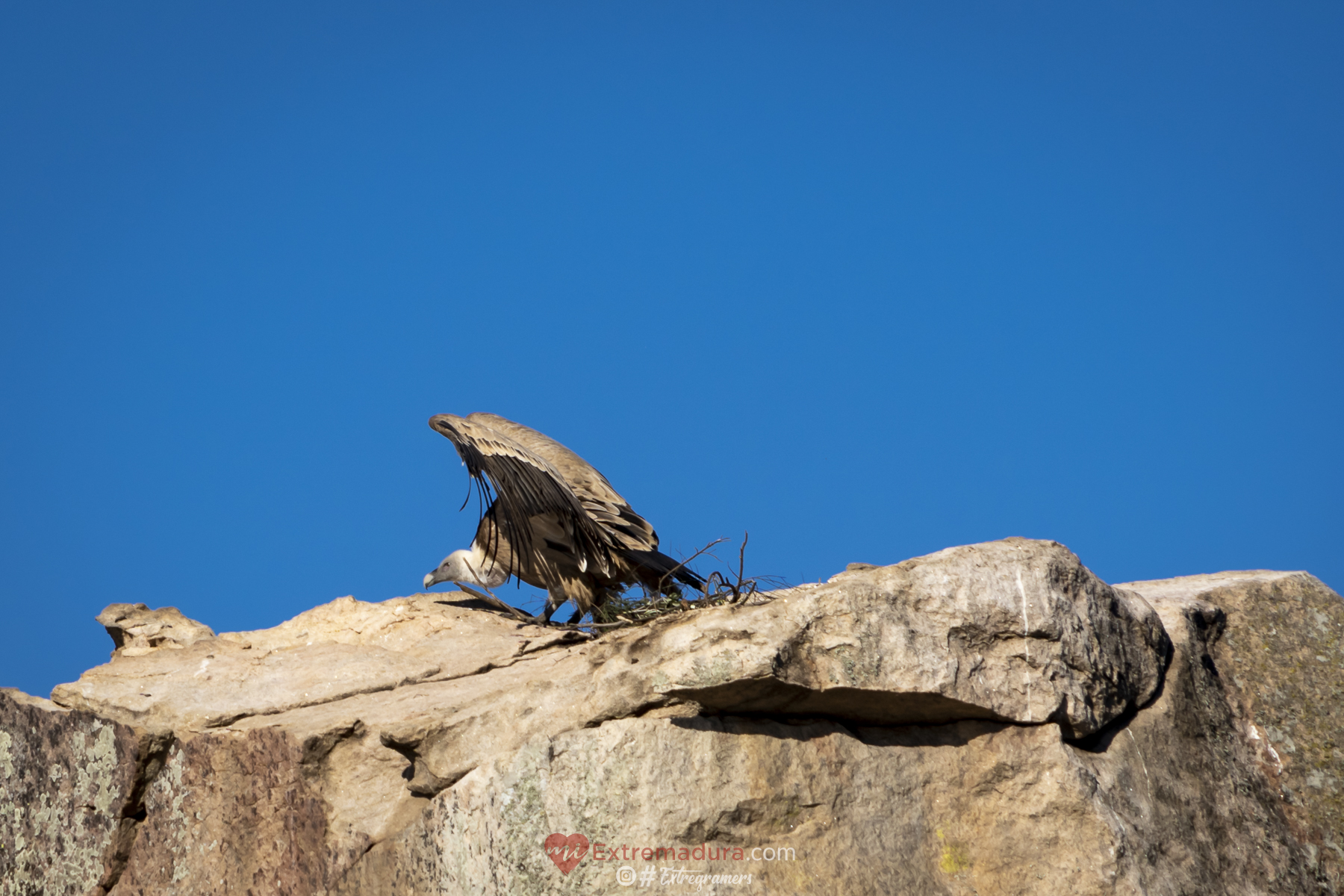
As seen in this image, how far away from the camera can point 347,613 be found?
20.3ft

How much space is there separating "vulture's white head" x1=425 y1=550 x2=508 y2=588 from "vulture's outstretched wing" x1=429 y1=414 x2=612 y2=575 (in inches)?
11.9

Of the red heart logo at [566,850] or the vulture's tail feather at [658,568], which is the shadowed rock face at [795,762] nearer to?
the red heart logo at [566,850]

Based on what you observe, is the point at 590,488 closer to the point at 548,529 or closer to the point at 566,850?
the point at 548,529

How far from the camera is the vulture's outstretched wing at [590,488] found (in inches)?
244

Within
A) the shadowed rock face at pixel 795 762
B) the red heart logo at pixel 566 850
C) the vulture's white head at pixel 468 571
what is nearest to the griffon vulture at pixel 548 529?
the vulture's white head at pixel 468 571

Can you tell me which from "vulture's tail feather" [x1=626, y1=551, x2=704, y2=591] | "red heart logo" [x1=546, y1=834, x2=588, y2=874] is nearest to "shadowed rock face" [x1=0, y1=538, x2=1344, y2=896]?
"red heart logo" [x1=546, y1=834, x2=588, y2=874]

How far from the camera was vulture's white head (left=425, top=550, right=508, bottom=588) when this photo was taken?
6.74 metres

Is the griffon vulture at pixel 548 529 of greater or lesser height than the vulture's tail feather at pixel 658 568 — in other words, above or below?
above

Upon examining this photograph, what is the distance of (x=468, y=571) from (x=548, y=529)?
0.76m

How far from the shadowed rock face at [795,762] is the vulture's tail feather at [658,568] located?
1075 mm

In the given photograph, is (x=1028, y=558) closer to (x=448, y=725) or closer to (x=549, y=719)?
(x=549, y=719)

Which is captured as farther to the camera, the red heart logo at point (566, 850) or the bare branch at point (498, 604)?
the bare branch at point (498, 604)

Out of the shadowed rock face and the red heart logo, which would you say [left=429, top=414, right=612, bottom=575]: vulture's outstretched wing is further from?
the red heart logo

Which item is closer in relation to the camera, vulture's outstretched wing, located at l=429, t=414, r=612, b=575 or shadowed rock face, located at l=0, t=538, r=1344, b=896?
shadowed rock face, located at l=0, t=538, r=1344, b=896
